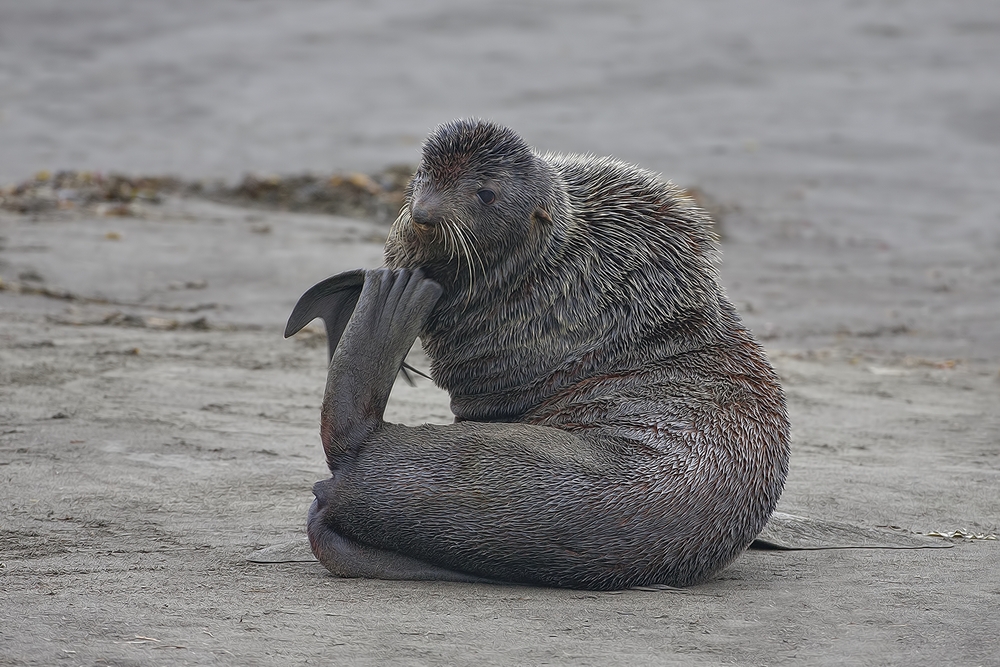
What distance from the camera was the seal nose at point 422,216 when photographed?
4395 mm

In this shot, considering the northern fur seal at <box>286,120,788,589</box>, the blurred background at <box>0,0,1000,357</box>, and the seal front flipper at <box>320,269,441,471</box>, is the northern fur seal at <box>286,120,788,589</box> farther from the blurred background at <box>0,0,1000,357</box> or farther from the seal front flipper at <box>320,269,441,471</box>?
the blurred background at <box>0,0,1000,357</box>

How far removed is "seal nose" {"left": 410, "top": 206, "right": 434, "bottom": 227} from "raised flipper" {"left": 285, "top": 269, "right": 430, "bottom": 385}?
0.46 meters

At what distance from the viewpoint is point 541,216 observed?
15.2 ft

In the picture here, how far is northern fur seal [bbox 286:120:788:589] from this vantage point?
13.8 ft

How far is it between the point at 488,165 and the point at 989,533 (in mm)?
2498

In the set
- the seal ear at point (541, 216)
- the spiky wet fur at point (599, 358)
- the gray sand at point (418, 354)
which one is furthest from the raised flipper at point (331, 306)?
the gray sand at point (418, 354)

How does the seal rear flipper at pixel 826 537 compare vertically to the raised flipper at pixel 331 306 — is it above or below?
below

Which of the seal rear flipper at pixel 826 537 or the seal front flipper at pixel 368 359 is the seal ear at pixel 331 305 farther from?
the seal rear flipper at pixel 826 537

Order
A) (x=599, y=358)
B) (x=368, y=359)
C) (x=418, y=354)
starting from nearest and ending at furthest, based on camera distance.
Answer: (x=368, y=359) → (x=599, y=358) → (x=418, y=354)

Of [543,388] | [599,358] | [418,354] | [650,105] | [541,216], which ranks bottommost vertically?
[418,354]

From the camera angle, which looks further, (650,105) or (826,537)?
(650,105)

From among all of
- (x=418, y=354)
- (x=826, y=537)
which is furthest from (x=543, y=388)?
(x=418, y=354)

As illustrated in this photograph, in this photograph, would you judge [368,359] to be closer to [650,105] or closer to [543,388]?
[543,388]

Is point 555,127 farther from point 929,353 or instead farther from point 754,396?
point 754,396
